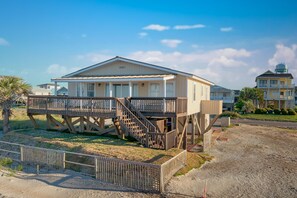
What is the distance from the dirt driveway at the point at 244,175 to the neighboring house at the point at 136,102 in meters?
3.18

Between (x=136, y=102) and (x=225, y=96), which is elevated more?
(x=225, y=96)

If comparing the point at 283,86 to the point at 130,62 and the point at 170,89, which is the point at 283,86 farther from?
the point at 130,62

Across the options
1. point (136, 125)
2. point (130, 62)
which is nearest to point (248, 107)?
point (130, 62)

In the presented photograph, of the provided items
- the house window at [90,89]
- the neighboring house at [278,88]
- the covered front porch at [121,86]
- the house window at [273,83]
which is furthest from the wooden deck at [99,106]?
the house window at [273,83]

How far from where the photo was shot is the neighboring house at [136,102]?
15914 millimetres

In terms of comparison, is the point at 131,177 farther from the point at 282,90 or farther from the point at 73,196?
the point at 282,90

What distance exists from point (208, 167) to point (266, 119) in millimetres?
31675

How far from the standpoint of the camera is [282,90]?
194 ft

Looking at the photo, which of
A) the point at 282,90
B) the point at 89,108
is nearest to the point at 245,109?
the point at 282,90

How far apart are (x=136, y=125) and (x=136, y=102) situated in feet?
5.68

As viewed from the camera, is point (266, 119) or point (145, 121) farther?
point (266, 119)

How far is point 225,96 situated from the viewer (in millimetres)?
61594

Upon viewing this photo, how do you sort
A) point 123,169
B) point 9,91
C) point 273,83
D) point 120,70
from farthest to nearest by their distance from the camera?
point 273,83, point 120,70, point 9,91, point 123,169

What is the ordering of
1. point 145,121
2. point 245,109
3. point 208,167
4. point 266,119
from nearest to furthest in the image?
point 208,167 < point 145,121 < point 266,119 < point 245,109
